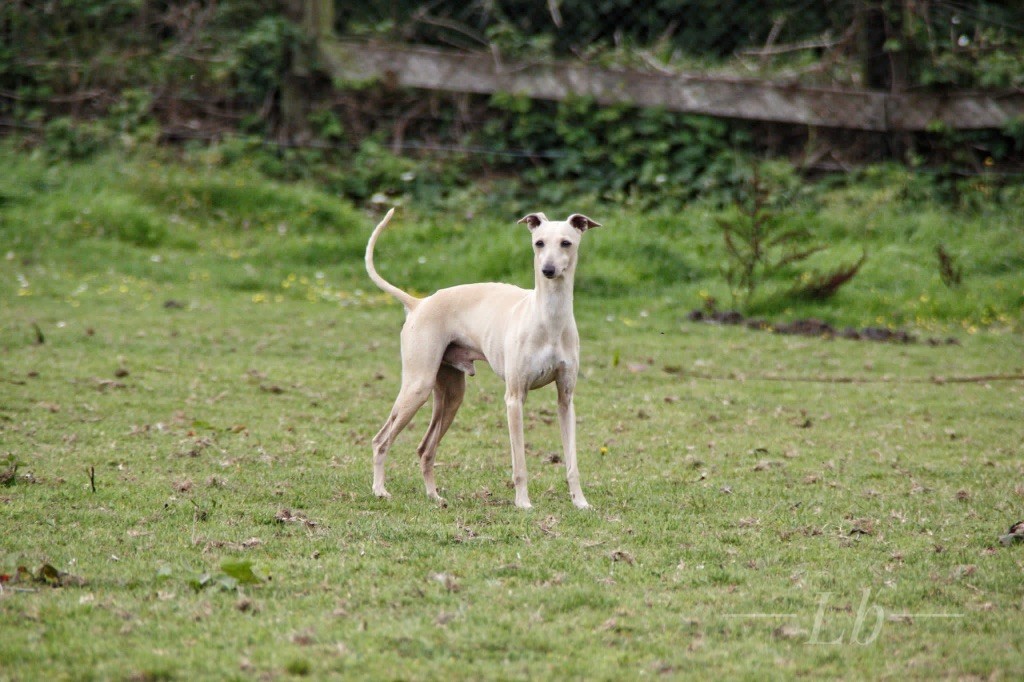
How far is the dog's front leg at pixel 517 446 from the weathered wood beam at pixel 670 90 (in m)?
11.7

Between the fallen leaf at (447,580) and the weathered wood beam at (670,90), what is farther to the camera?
the weathered wood beam at (670,90)

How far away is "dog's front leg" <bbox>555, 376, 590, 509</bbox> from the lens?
237 inches

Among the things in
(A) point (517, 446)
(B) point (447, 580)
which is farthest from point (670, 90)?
(B) point (447, 580)

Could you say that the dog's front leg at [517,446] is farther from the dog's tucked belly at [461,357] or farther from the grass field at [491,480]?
the dog's tucked belly at [461,357]

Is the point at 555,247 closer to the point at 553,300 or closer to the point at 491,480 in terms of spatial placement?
the point at 553,300

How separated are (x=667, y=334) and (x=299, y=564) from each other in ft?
25.8

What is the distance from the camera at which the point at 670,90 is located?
17.2 meters

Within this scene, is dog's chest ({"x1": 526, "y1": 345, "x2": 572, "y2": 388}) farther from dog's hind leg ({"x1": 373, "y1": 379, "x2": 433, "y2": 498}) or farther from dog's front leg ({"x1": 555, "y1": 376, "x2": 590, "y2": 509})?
dog's hind leg ({"x1": 373, "y1": 379, "x2": 433, "y2": 498})

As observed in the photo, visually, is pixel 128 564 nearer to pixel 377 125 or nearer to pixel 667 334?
pixel 667 334

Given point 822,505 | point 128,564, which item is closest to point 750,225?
point 822,505

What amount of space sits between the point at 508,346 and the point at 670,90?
39.3 ft

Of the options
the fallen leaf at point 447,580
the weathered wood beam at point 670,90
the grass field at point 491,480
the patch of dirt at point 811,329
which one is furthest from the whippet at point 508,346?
the weathered wood beam at point 670,90

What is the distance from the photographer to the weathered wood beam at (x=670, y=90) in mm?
16891

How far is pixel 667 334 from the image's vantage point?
12.0 metres
